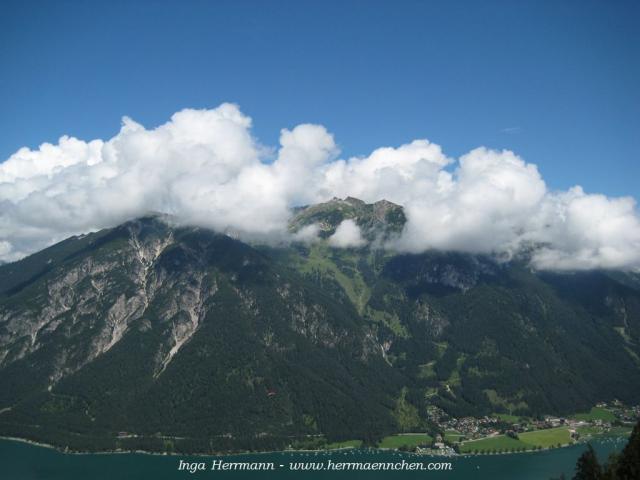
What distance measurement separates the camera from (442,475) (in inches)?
6850

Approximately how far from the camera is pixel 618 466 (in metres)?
90.2

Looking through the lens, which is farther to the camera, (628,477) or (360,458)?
(360,458)

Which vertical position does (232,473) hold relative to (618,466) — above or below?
below

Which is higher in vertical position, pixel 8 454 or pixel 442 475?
pixel 8 454

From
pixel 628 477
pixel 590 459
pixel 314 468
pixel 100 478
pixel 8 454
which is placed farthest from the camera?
pixel 8 454

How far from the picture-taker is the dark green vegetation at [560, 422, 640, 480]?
281ft

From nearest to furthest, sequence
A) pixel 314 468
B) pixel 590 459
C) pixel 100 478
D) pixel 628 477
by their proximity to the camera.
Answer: pixel 628 477, pixel 590 459, pixel 100 478, pixel 314 468

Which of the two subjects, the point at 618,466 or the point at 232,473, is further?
the point at 232,473

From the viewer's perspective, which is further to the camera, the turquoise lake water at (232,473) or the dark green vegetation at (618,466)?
the turquoise lake water at (232,473)

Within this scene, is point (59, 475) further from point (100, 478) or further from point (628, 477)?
point (628, 477)

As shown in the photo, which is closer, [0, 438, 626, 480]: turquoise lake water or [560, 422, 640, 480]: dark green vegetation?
[560, 422, 640, 480]: dark green vegetation

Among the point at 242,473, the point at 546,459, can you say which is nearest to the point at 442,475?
the point at 546,459

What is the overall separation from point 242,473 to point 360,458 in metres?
43.0

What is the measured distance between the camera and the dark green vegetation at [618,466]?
85.8m
